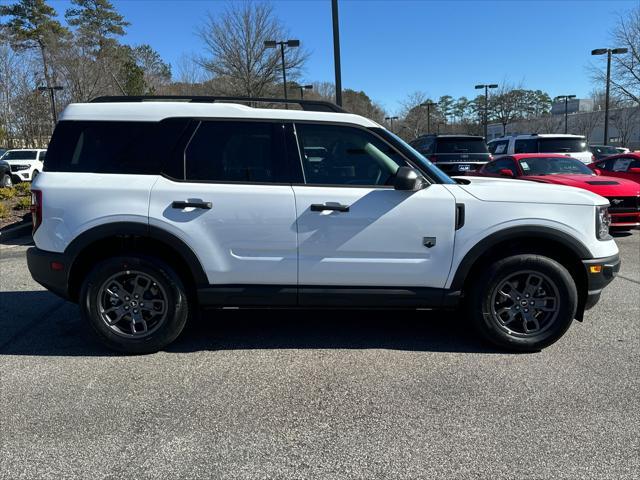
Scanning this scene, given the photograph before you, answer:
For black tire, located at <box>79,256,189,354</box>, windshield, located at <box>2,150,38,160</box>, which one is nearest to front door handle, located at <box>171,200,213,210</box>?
black tire, located at <box>79,256,189,354</box>

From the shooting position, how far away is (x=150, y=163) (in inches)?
150

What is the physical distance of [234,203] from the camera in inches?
145

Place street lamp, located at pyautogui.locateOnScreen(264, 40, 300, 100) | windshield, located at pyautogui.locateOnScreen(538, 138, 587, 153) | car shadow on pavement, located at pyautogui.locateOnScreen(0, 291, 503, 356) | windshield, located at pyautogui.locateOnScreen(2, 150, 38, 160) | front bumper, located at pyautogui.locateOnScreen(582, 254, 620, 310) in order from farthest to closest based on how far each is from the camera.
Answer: windshield, located at pyautogui.locateOnScreen(2, 150, 38, 160) → street lamp, located at pyautogui.locateOnScreen(264, 40, 300, 100) → windshield, located at pyautogui.locateOnScreen(538, 138, 587, 153) → car shadow on pavement, located at pyautogui.locateOnScreen(0, 291, 503, 356) → front bumper, located at pyautogui.locateOnScreen(582, 254, 620, 310)

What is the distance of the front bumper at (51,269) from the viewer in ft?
12.5

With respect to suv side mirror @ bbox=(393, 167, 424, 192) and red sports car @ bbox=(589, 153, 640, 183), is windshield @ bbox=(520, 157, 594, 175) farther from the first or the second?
suv side mirror @ bbox=(393, 167, 424, 192)

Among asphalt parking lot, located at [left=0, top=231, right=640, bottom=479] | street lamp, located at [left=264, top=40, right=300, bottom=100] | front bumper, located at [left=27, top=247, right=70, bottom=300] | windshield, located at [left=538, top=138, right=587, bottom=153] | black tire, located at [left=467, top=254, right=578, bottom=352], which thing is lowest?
asphalt parking lot, located at [left=0, top=231, right=640, bottom=479]

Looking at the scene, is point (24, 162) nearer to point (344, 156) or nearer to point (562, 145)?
point (562, 145)

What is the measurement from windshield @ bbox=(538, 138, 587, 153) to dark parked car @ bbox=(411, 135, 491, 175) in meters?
1.49

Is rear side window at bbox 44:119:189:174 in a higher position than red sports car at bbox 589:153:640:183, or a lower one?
higher

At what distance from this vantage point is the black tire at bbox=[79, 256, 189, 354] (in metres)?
3.81

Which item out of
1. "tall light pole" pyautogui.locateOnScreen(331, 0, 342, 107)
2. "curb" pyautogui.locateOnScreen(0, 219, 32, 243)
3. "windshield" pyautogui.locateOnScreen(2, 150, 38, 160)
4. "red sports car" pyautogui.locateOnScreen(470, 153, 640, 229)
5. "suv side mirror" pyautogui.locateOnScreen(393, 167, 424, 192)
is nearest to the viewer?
"suv side mirror" pyautogui.locateOnScreen(393, 167, 424, 192)

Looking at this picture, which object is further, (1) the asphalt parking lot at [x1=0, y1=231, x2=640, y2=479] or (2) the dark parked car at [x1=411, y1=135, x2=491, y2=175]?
(2) the dark parked car at [x1=411, y1=135, x2=491, y2=175]

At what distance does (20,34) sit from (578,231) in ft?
160

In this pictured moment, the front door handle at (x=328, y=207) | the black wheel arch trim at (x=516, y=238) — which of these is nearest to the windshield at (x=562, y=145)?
the black wheel arch trim at (x=516, y=238)
